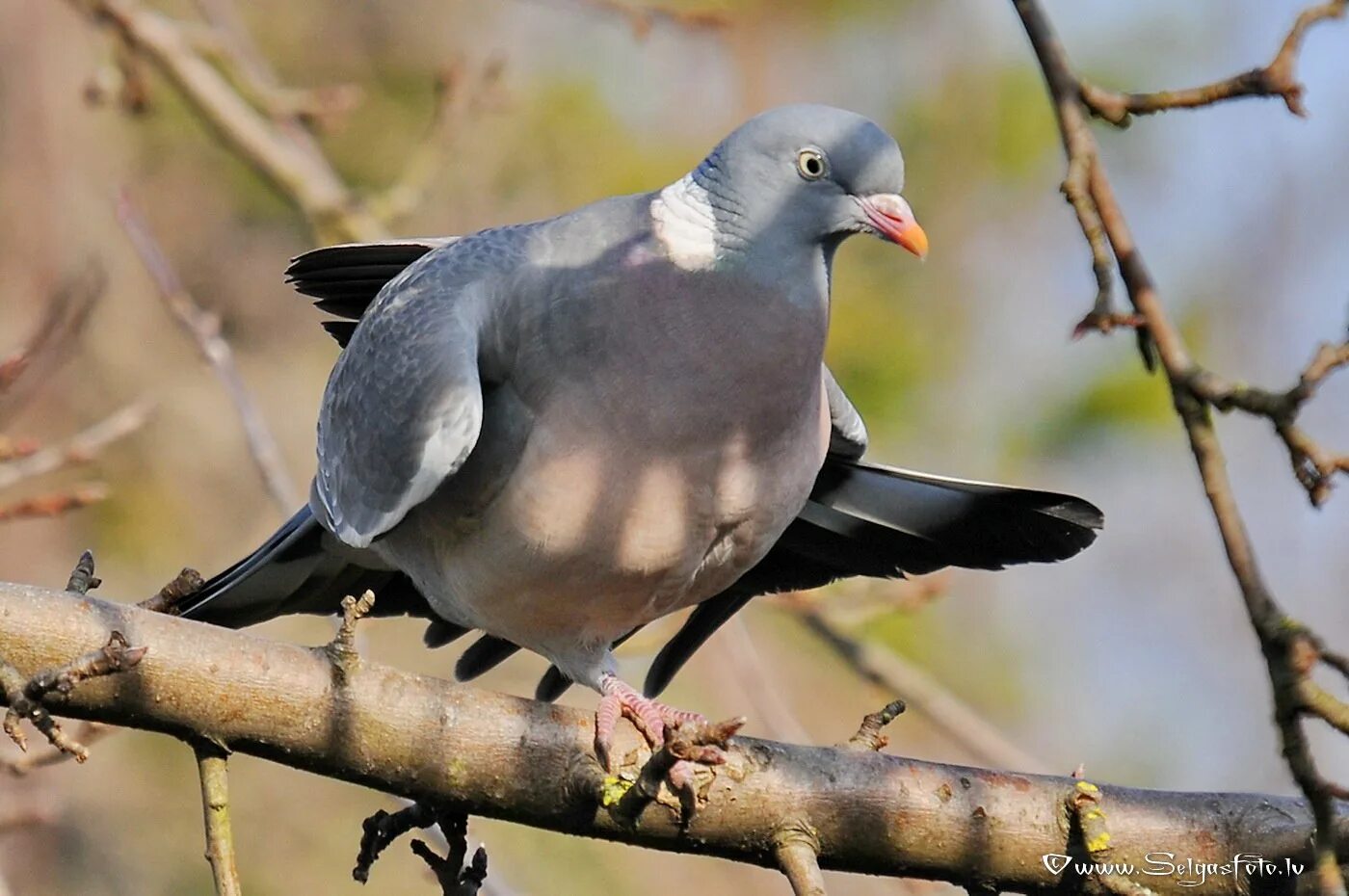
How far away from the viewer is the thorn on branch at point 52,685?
2.22m

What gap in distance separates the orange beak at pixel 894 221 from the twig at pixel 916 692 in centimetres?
164

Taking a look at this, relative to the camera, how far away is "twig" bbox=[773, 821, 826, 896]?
8.61ft

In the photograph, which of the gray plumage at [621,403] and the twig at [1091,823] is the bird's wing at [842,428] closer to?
the gray plumage at [621,403]

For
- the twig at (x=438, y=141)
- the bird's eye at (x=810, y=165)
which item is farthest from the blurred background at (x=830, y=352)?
the bird's eye at (x=810, y=165)

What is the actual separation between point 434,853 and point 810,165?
1531 millimetres

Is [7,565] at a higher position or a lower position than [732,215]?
lower

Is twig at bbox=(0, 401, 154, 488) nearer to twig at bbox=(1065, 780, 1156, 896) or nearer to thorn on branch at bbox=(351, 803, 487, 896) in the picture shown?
thorn on branch at bbox=(351, 803, 487, 896)

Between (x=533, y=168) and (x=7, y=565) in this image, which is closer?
(x=7, y=565)

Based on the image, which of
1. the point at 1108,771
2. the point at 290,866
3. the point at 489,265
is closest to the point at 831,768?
the point at 489,265

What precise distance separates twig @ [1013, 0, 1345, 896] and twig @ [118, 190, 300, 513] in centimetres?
204

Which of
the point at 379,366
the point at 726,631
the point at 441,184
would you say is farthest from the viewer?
the point at 441,184

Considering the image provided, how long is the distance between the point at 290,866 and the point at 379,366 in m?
3.75

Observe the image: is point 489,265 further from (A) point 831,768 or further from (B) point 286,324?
(B) point 286,324

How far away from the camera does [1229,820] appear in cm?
277
